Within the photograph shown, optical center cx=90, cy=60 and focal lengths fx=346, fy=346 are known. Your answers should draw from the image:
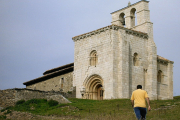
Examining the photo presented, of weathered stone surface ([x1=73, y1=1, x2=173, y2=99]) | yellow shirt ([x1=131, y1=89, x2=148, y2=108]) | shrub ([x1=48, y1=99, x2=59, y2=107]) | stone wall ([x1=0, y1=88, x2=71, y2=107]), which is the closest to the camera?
yellow shirt ([x1=131, y1=89, x2=148, y2=108])

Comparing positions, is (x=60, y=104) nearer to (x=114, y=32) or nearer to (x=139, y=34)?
(x=114, y=32)

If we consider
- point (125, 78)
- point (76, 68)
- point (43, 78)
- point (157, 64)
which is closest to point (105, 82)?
point (125, 78)

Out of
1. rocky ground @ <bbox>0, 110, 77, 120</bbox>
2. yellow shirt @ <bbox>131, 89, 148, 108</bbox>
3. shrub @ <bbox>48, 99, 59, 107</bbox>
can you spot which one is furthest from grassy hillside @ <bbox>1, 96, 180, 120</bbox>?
yellow shirt @ <bbox>131, 89, 148, 108</bbox>

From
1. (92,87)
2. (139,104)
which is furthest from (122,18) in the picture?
(139,104)

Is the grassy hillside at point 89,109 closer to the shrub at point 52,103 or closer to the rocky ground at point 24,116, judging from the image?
the shrub at point 52,103

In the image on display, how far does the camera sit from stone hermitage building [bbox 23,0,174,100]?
33.2 m

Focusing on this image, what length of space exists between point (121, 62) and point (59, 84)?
10311mm

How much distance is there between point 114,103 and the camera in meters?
27.7

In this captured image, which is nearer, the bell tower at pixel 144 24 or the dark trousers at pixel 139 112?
the dark trousers at pixel 139 112

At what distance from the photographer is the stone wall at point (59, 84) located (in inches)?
1523

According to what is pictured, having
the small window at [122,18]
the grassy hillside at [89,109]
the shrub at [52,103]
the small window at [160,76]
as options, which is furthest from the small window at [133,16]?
the shrub at [52,103]

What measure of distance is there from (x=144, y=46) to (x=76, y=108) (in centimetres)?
1388

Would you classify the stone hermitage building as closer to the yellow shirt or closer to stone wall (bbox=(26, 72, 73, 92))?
stone wall (bbox=(26, 72, 73, 92))

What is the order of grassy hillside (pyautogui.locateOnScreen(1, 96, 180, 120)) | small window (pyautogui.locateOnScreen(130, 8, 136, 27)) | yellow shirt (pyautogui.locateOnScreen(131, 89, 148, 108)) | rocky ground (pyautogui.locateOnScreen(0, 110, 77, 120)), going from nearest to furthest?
yellow shirt (pyautogui.locateOnScreen(131, 89, 148, 108))
rocky ground (pyautogui.locateOnScreen(0, 110, 77, 120))
grassy hillside (pyautogui.locateOnScreen(1, 96, 180, 120))
small window (pyautogui.locateOnScreen(130, 8, 136, 27))
